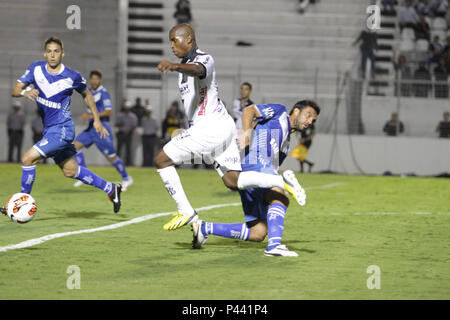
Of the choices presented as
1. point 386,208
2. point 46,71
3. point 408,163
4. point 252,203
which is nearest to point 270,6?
point 408,163

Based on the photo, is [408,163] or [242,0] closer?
[408,163]

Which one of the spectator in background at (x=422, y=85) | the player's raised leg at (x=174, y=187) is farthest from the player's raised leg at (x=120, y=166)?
the spectator in background at (x=422, y=85)

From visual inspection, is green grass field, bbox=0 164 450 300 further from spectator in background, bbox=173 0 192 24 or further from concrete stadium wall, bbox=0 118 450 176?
spectator in background, bbox=173 0 192 24

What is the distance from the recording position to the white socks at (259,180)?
24.0 ft

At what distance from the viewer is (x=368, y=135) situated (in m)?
23.7

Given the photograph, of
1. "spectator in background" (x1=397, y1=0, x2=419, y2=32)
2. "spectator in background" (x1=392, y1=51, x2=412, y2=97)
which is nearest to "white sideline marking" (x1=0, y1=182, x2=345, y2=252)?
"spectator in background" (x1=392, y1=51, x2=412, y2=97)

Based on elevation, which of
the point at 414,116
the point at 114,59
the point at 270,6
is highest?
the point at 270,6

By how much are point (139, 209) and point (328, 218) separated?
9.52 feet

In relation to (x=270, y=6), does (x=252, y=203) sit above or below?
below

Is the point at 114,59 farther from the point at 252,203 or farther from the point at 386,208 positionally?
the point at 252,203

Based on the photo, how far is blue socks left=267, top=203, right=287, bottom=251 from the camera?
7367 millimetres

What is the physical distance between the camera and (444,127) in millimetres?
23188

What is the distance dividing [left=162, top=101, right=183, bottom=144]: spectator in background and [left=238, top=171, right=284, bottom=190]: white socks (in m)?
15.9

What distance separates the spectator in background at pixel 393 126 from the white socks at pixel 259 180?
55.4 feet
